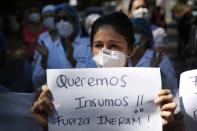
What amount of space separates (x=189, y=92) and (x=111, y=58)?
0.47 m

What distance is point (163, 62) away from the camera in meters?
5.38

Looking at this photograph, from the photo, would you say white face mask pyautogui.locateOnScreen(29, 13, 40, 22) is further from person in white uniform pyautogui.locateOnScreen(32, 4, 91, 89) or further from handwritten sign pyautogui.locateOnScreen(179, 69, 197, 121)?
handwritten sign pyautogui.locateOnScreen(179, 69, 197, 121)

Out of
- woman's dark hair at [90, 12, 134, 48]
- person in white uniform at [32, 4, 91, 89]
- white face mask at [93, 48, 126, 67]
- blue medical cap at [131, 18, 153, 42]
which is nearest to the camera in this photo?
white face mask at [93, 48, 126, 67]

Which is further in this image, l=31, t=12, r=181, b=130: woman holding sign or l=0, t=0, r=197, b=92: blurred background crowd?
l=0, t=0, r=197, b=92: blurred background crowd

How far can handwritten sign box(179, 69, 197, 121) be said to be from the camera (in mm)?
3033

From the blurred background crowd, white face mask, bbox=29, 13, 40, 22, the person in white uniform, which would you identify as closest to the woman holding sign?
the blurred background crowd

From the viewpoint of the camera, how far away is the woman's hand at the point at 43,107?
2.82 m

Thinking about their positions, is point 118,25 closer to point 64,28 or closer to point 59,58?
point 59,58

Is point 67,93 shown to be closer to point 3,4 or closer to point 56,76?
point 56,76

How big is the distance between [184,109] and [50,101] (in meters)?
0.70

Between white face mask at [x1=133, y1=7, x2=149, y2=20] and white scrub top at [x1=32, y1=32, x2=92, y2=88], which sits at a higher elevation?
white face mask at [x1=133, y1=7, x2=149, y2=20]

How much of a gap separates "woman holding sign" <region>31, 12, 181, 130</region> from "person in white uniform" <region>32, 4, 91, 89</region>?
178cm

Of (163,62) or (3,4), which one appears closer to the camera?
(163,62)

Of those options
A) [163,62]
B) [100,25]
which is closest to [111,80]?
[100,25]
